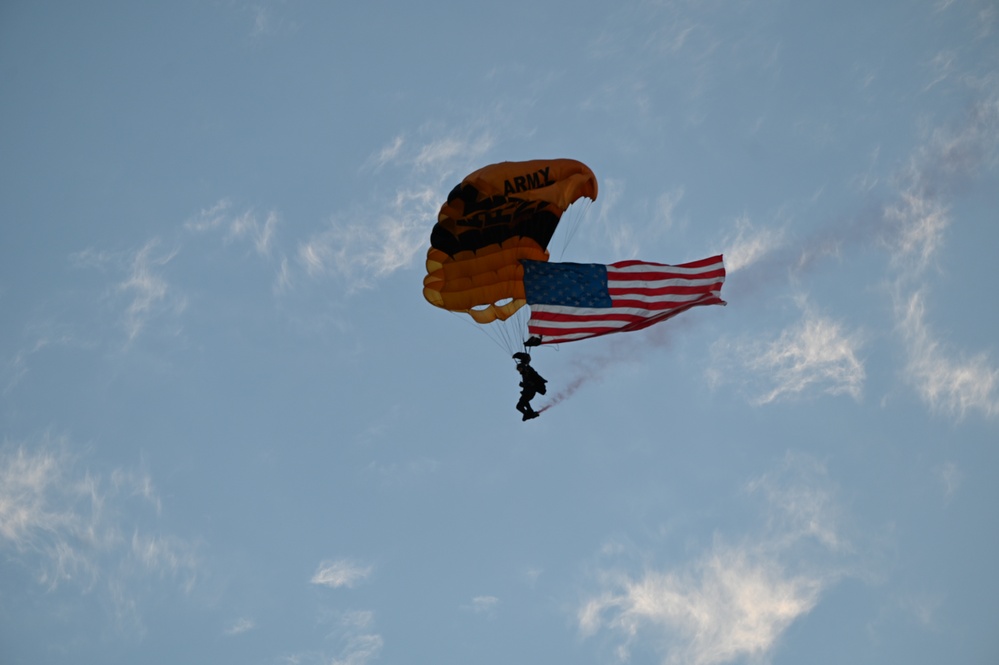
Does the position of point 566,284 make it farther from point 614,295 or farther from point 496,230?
point 496,230

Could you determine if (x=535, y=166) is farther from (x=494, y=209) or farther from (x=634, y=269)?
(x=634, y=269)

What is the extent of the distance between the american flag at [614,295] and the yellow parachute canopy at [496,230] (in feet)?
4.39

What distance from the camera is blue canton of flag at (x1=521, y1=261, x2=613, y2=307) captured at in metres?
31.7

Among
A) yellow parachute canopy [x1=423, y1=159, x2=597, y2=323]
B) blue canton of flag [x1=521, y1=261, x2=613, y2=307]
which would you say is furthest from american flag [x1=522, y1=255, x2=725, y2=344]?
yellow parachute canopy [x1=423, y1=159, x2=597, y2=323]

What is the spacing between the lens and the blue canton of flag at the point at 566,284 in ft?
104

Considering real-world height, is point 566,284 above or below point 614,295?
above

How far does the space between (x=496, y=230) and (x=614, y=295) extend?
12.3 feet

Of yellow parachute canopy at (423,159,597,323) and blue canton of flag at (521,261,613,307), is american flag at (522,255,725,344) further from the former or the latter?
yellow parachute canopy at (423,159,597,323)

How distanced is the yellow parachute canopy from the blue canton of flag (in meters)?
0.65

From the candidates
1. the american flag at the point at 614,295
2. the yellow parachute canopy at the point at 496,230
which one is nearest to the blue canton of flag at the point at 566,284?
the american flag at the point at 614,295

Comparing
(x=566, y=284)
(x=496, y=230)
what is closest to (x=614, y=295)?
(x=566, y=284)

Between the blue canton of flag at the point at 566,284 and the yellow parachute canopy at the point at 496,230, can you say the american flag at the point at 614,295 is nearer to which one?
the blue canton of flag at the point at 566,284

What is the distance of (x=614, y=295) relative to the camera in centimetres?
3161

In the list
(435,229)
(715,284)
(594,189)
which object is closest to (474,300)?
(435,229)
